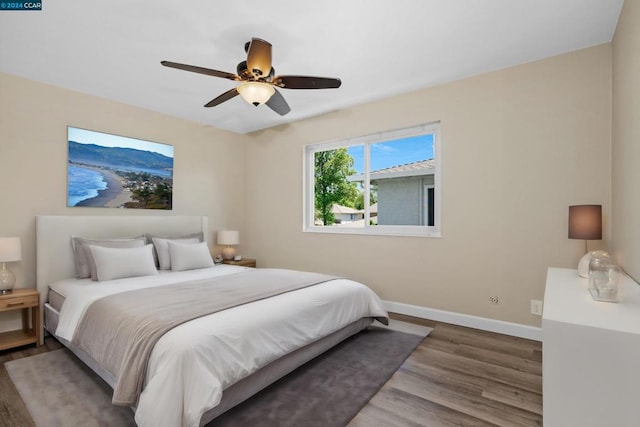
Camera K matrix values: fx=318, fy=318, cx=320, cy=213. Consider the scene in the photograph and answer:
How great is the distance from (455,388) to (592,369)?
1234 mm

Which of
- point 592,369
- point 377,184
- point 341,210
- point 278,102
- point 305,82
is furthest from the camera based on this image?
point 341,210

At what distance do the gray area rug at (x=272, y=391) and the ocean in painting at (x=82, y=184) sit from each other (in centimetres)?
163

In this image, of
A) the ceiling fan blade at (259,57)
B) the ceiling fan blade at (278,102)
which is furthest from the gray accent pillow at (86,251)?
the ceiling fan blade at (259,57)

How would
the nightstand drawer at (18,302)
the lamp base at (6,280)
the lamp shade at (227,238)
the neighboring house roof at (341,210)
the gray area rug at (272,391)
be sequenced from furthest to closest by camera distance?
the lamp shade at (227,238) → the neighboring house roof at (341,210) → the lamp base at (6,280) → the nightstand drawer at (18,302) → the gray area rug at (272,391)

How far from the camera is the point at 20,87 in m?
3.15

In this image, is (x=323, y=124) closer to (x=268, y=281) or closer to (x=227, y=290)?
(x=268, y=281)

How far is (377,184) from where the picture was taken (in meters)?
4.19

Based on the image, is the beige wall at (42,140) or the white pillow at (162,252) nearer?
the beige wall at (42,140)

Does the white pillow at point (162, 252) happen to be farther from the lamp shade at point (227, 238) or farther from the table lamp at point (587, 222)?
the table lamp at point (587, 222)

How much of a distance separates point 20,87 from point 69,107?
0.41m

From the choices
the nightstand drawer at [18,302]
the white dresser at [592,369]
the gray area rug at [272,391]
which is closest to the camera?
the white dresser at [592,369]

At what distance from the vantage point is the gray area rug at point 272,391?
6.01 ft

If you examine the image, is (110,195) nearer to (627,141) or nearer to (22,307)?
(22,307)
